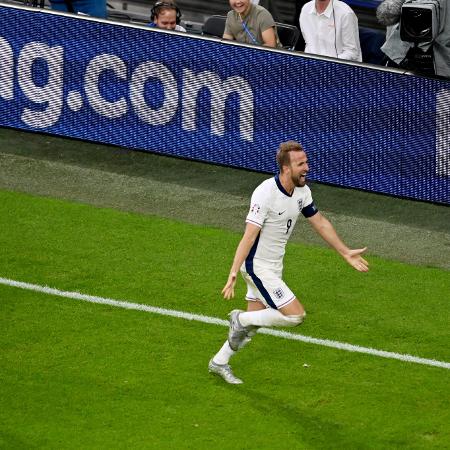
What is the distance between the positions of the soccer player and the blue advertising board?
13.1ft

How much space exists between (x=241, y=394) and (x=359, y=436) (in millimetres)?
1049

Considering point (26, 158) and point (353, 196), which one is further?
point (26, 158)

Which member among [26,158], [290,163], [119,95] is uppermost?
[290,163]

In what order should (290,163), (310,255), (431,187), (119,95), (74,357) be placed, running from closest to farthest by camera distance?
(290,163), (74,357), (310,255), (431,187), (119,95)

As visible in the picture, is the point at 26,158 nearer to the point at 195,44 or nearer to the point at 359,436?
the point at 195,44

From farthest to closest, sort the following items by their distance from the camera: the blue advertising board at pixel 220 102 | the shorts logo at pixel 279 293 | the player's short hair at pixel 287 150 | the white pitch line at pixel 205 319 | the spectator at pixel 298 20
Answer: the spectator at pixel 298 20
the blue advertising board at pixel 220 102
the white pitch line at pixel 205 319
the shorts logo at pixel 279 293
the player's short hair at pixel 287 150

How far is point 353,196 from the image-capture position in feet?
44.9

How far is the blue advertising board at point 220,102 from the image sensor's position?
13.2 metres

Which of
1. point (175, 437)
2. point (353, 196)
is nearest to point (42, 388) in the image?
point (175, 437)

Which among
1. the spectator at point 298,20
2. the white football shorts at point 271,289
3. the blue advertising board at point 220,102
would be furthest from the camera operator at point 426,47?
the white football shorts at point 271,289

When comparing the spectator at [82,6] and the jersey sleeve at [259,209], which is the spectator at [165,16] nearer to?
the spectator at [82,6]

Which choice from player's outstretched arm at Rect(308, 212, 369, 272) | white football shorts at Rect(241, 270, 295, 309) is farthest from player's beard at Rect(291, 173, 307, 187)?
white football shorts at Rect(241, 270, 295, 309)

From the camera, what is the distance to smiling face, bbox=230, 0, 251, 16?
1401 centimetres

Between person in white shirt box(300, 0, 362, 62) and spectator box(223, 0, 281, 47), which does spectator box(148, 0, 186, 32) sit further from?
person in white shirt box(300, 0, 362, 62)
